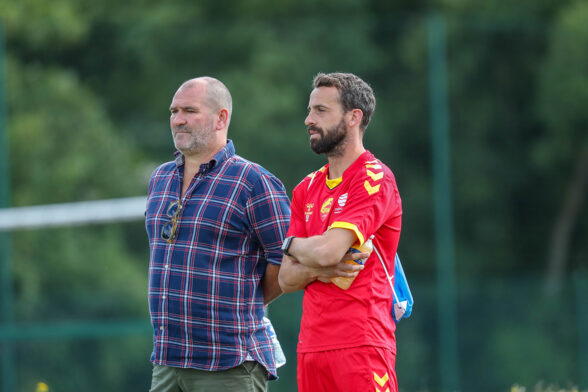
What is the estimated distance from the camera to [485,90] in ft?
49.1

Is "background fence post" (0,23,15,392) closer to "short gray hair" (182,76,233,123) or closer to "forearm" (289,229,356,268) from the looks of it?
"short gray hair" (182,76,233,123)

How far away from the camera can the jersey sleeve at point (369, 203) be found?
147 inches

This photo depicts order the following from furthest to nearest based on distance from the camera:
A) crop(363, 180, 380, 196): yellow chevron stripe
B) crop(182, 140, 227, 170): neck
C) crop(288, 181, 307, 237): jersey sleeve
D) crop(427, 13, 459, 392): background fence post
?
crop(427, 13, 459, 392): background fence post → crop(182, 140, 227, 170): neck → crop(288, 181, 307, 237): jersey sleeve → crop(363, 180, 380, 196): yellow chevron stripe

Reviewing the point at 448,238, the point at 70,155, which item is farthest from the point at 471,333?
the point at 70,155

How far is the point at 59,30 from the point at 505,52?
265 inches

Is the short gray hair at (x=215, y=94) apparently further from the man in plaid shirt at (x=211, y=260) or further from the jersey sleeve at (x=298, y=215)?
the jersey sleeve at (x=298, y=215)

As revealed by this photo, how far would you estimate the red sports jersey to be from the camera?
3750mm

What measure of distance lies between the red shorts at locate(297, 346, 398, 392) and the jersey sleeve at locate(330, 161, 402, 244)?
0.44 m

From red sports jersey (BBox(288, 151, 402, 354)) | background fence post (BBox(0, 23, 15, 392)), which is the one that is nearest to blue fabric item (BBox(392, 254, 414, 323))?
red sports jersey (BBox(288, 151, 402, 354))

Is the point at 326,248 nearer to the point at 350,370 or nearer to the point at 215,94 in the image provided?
the point at 350,370

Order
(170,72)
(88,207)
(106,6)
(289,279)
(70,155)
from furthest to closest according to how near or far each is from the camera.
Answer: (106,6), (170,72), (70,155), (88,207), (289,279)

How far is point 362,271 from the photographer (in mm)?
3822

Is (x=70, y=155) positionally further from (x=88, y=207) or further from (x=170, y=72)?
(x=170, y=72)

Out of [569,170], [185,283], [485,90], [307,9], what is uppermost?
[307,9]
